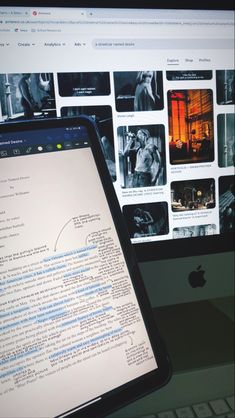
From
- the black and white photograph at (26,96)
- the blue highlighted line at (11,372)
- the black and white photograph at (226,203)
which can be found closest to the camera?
the blue highlighted line at (11,372)

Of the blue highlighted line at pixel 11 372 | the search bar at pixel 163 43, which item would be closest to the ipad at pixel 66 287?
the blue highlighted line at pixel 11 372

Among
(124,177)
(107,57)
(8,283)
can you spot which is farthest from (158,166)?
(8,283)

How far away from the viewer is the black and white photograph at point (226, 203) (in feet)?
1.74

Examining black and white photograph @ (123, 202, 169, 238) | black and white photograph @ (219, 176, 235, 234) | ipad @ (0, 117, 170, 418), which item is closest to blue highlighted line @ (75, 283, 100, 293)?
ipad @ (0, 117, 170, 418)

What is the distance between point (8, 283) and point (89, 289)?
8 cm

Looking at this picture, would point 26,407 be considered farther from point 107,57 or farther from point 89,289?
point 107,57

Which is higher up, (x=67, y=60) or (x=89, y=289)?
(x=67, y=60)

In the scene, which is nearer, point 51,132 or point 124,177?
point 51,132

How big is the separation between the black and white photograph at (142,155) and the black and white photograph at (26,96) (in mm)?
97

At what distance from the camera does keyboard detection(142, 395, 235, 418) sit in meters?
0.39

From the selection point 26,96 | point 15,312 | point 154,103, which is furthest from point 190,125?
point 15,312

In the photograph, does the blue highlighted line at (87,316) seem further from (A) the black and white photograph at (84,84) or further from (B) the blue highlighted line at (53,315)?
(A) the black and white photograph at (84,84)

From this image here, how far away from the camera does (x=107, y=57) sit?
0.46 m

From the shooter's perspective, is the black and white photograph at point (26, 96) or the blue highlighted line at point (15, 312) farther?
the black and white photograph at point (26, 96)
